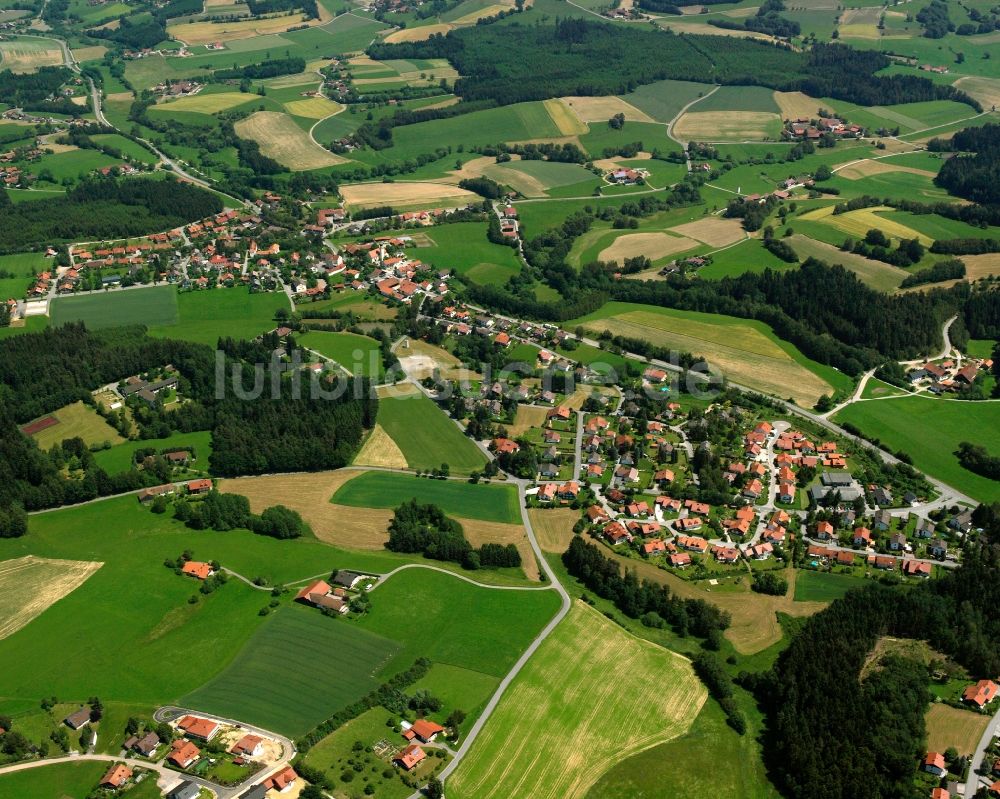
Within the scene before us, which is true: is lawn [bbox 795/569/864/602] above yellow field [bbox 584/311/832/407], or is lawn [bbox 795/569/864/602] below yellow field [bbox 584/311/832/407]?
below

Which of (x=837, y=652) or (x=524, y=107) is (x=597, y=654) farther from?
(x=524, y=107)

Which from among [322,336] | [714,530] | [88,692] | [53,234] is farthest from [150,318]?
[714,530]

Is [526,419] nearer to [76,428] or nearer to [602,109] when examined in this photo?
[76,428]

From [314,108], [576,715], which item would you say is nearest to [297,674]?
[576,715]

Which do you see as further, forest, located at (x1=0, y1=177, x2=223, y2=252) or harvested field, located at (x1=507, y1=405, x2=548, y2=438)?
forest, located at (x1=0, y1=177, x2=223, y2=252)

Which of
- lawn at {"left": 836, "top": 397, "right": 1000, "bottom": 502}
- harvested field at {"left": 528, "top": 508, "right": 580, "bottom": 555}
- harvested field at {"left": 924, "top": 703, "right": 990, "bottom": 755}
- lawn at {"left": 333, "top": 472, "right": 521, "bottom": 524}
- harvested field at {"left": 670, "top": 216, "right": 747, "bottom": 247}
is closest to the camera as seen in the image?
harvested field at {"left": 924, "top": 703, "right": 990, "bottom": 755}

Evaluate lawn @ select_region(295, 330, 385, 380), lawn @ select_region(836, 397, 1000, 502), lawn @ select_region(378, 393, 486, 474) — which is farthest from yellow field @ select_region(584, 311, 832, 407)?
lawn @ select_region(378, 393, 486, 474)

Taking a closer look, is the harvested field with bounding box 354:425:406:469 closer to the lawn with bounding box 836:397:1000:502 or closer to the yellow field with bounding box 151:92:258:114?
the lawn with bounding box 836:397:1000:502
